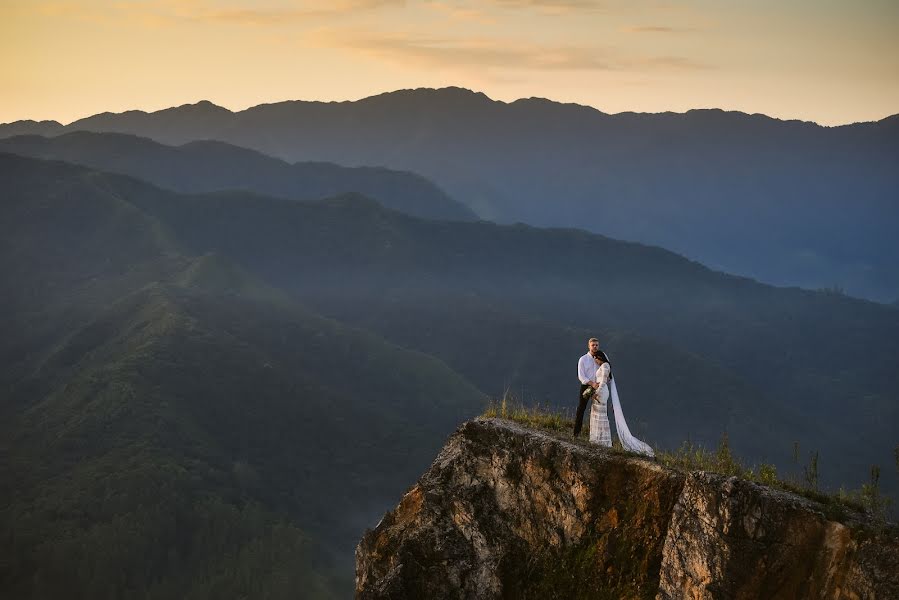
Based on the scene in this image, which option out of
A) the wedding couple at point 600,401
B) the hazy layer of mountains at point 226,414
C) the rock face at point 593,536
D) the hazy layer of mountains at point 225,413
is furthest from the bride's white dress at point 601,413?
the hazy layer of mountains at point 226,414

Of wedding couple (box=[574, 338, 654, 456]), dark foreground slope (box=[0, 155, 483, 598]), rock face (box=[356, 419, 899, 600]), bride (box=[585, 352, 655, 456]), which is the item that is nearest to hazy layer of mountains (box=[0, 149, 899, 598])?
dark foreground slope (box=[0, 155, 483, 598])

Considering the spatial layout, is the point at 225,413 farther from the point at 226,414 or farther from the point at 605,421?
the point at 605,421

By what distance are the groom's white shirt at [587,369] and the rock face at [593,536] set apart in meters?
1.87

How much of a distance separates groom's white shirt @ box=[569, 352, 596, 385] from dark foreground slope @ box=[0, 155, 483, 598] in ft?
254

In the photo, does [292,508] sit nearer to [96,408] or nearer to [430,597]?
[96,408]

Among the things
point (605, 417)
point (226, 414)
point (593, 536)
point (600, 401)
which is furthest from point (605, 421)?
point (226, 414)

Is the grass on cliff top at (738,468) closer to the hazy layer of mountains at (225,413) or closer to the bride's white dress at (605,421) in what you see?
the bride's white dress at (605,421)

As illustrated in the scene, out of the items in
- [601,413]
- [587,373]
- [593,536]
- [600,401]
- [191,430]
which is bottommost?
[191,430]

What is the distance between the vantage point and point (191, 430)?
359ft

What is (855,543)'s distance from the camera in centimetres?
1264

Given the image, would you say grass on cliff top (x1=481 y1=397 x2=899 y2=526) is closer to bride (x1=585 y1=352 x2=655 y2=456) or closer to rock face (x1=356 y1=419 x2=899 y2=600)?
bride (x1=585 y1=352 x2=655 y2=456)

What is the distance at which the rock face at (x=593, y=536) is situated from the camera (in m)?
13.2

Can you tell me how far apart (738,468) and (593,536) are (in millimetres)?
2566

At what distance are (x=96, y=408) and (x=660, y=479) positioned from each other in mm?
100776
